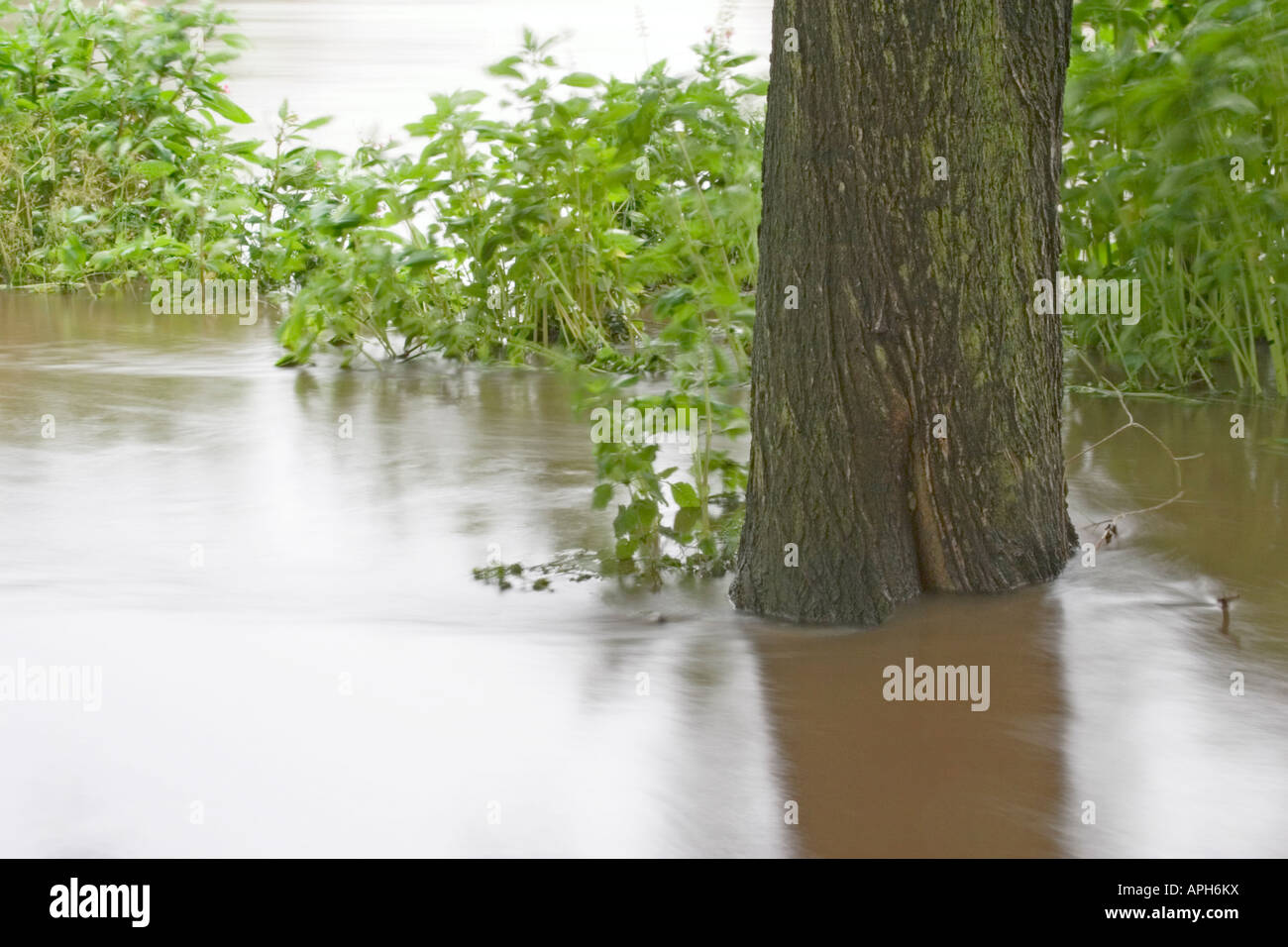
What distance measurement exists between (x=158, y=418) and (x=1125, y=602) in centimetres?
404

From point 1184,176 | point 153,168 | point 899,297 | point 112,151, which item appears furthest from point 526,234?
point 112,151

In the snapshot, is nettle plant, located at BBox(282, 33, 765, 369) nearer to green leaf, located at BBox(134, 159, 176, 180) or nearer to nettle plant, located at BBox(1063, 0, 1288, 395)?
nettle plant, located at BBox(1063, 0, 1288, 395)

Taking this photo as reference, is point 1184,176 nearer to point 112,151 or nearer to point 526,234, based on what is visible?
point 526,234

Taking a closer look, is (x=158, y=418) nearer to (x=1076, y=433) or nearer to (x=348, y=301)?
(x=348, y=301)

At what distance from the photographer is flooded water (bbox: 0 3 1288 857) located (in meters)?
2.90

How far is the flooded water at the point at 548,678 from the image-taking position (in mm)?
2900

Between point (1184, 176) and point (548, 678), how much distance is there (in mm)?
3288

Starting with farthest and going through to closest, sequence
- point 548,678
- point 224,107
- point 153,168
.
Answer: point 224,107
point 153,168
point 548,678

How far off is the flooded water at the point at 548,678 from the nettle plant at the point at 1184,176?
51 centimetres

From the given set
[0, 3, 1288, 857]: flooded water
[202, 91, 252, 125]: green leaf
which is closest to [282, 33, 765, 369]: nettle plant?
[0, 3, 1288, 857]: flooded water

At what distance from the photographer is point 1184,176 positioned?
542 centimetres

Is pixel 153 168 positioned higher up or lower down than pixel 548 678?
higher up

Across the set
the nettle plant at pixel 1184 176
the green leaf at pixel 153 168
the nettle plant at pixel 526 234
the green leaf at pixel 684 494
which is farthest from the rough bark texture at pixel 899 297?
the green leaf at pixel 153 168

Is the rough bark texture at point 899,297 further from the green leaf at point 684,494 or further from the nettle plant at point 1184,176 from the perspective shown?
the nettle plant at point 1184,176
